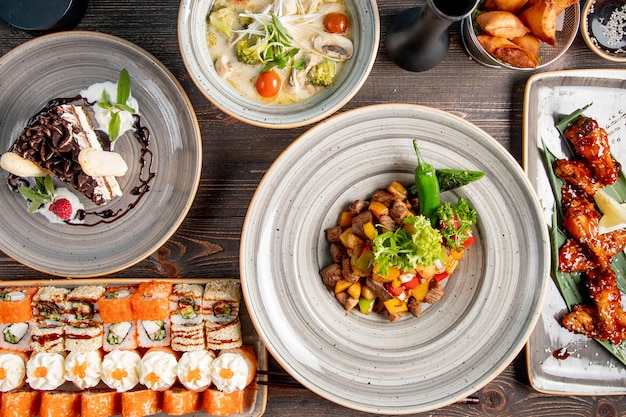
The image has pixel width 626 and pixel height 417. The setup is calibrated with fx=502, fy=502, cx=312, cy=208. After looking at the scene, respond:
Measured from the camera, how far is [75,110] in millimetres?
2662

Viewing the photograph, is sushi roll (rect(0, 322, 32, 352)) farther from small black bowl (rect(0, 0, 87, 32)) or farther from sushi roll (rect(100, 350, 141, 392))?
small black bowl (rect(0, 0, 87, 32))

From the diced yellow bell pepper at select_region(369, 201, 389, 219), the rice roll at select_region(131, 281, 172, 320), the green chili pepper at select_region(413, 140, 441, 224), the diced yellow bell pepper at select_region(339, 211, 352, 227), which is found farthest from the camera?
the rice roll at select_region(131, 281, 172, 320)

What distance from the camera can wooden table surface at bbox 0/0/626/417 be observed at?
2830 millimetres

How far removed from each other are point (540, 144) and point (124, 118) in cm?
233

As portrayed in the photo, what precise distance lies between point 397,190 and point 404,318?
68 cm

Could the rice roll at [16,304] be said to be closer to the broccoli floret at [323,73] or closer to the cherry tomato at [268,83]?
the cherry tomato at [268,83]

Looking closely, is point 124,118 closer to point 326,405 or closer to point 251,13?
point 251,13

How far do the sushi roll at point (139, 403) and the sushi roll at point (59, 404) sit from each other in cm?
32

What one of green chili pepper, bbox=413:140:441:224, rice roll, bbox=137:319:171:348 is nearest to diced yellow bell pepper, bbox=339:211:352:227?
green chili pepper, bbox=413:140:441:224

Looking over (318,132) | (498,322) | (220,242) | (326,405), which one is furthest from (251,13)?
(326,405)

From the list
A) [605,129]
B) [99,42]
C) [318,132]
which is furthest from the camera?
[605,129]

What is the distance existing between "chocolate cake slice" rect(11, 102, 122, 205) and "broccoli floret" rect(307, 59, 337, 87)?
121 cm

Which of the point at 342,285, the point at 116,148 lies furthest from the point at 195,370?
the point at 116,148

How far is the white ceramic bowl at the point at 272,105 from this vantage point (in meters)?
2.52
